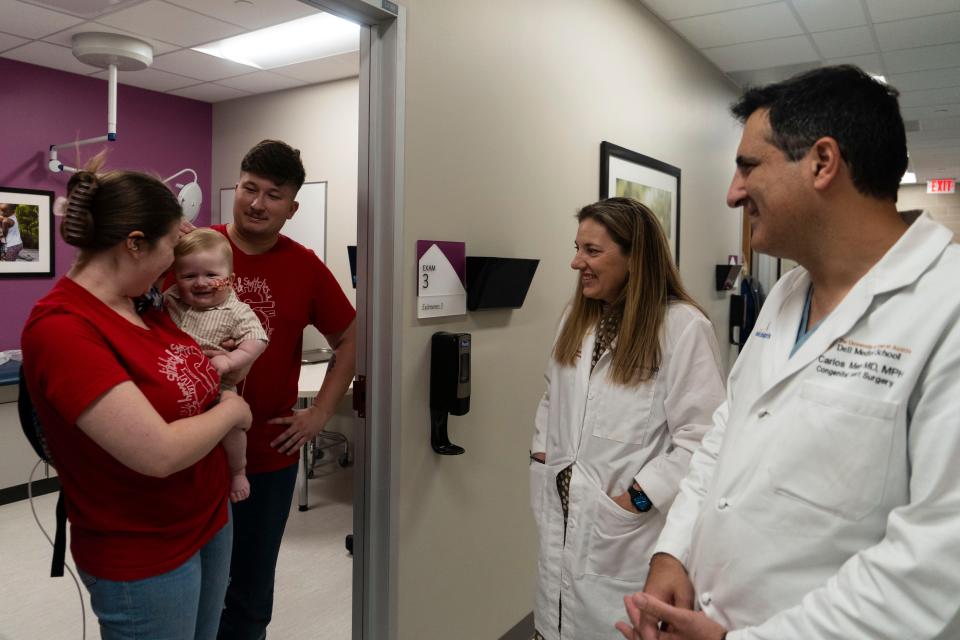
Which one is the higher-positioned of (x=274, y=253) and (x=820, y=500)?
(x=274, y=253)

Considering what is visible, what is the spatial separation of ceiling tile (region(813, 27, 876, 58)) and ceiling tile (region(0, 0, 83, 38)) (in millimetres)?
4001

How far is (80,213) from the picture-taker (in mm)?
1182

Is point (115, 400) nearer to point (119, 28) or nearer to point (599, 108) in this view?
point (599, 108)

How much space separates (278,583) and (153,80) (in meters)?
3.39

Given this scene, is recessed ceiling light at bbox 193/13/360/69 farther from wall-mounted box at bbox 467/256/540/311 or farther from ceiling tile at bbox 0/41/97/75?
wall-mounted box at bbox 467/256/540/311

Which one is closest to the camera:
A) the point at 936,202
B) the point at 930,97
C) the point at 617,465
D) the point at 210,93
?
the point at 617,465

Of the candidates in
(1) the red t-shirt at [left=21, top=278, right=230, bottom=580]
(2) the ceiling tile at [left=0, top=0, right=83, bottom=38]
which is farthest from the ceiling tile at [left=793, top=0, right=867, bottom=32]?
(2) the ceiling tile at [left=0, top=0, right=83, bottom=38]

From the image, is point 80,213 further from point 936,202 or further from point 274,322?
point 936,202

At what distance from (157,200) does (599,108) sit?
220 centimetres

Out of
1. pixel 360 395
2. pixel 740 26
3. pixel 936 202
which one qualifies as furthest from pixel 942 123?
pixel 360 395

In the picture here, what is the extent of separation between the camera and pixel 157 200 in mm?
1243

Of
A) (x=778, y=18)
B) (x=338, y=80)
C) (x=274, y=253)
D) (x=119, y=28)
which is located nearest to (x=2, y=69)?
(x=119, y=28)

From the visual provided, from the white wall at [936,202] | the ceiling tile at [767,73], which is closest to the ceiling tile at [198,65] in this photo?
the ceiling tile at [767,73]

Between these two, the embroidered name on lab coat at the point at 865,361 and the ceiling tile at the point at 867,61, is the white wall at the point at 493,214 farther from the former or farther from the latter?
the ceiling tile at the point at 867,61
